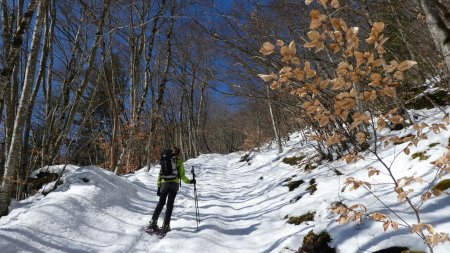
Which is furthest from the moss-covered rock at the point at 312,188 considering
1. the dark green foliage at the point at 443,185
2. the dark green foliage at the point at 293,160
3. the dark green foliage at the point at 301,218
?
the dark green foliage at the point at 293,160

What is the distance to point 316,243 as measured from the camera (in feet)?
13.5

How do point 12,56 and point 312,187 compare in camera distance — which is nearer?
point 12,56

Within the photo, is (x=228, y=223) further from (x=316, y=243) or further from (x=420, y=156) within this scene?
(x=420, y=156)

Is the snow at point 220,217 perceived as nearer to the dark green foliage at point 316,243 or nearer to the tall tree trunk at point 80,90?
the dark green foliage at point 316,243

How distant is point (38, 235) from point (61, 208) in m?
1.01

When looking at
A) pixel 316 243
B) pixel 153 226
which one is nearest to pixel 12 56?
pixel 153 226

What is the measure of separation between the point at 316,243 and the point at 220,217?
3.37m

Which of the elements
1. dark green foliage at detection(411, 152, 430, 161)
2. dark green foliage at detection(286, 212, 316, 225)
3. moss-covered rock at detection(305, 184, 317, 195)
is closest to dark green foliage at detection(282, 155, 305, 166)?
moss-covered rock at detection(305, 184, 317, 195)

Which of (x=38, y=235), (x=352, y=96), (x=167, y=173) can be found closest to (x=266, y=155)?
(x=167, y=173)

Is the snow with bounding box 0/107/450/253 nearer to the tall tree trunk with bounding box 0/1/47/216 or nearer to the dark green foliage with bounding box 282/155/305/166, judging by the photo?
the tall tree trunk with bounding box 0/1/47/216

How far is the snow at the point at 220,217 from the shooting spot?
3779mm

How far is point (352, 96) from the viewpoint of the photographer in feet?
6.84

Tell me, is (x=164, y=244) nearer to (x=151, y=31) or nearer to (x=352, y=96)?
(x=352, y=96)

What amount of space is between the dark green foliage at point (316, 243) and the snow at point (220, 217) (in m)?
0.10
